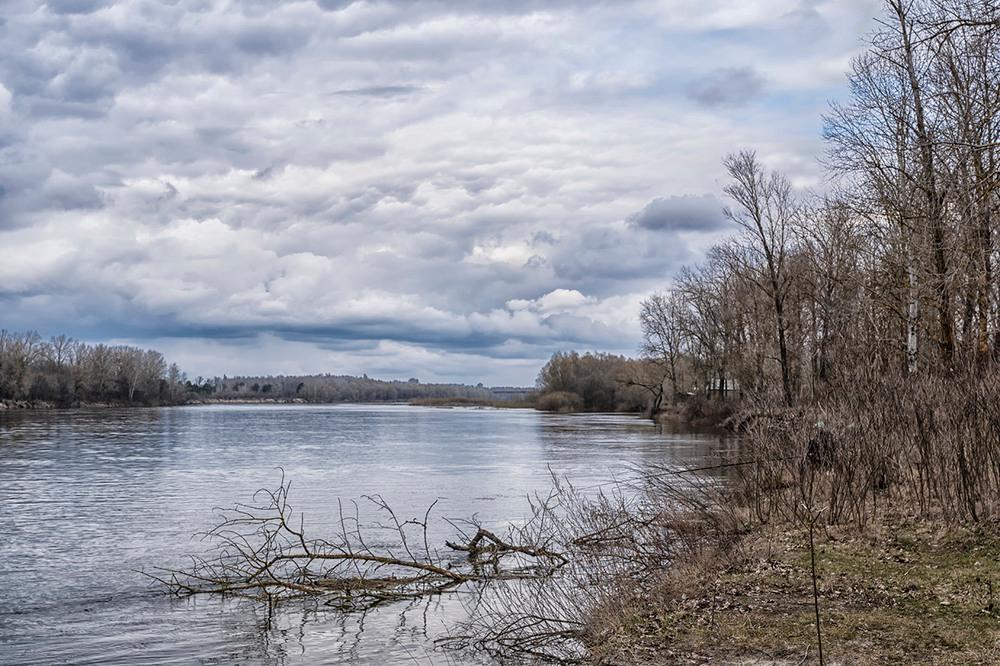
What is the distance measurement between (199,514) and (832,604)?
16511mm

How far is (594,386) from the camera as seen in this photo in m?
121

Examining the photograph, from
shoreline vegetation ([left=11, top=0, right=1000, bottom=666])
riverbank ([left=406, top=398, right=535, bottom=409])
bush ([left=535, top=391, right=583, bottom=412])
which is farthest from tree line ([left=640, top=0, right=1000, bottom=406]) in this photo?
riverbank ([left=406, top=398, right=535, bottom=409])

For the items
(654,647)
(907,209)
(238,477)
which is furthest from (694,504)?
(238,477)

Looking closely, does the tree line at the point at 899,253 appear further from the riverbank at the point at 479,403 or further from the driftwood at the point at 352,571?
the riverbank at the point at 479,403

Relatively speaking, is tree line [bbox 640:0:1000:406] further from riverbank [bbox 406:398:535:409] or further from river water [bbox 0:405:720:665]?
riverbank [bbox 406:398:535:409]

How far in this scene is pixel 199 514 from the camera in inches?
888

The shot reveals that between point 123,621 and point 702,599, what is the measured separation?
801cm

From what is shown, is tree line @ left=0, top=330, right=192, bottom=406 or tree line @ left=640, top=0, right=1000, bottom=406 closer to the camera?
tree line @ left=640, top=0, right=1000, bottom=406

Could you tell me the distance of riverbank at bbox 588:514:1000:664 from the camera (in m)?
8.98

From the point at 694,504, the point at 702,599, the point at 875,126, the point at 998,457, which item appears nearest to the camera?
the point at 702,599

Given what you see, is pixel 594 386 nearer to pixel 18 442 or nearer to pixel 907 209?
pixel 18 442

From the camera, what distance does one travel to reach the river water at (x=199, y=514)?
11.9 meters

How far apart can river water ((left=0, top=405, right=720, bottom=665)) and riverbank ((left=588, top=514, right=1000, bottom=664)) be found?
9.31ft

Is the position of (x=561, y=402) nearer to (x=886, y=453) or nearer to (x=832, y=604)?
(x=886, y=453)
